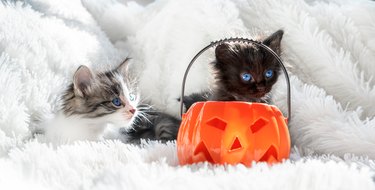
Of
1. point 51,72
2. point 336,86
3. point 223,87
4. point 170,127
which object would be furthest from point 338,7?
point 51,72

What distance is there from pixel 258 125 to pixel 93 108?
61 centimetres

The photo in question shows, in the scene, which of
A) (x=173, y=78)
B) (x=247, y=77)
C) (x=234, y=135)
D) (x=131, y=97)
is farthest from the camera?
(x=173, y=78)

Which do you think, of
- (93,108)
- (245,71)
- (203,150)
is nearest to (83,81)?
(93,108)

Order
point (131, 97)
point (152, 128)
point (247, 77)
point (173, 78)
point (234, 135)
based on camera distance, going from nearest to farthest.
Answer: point (234, 135) → point (247, 77) → point (131, 97) → point (152, 128) → point (173, 78)

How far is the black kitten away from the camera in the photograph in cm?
134

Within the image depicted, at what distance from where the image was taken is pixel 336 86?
59.8 inches

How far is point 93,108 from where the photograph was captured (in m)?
1.43

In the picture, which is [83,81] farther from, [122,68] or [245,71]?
[245,71]

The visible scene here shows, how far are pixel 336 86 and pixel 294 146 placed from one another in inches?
13.5

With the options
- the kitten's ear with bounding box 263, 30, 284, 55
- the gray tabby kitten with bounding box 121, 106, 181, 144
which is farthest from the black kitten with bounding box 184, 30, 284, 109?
the gray tabby kitten with bounding box 121, 106, 181, 144

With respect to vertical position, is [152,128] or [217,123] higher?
[217,123]

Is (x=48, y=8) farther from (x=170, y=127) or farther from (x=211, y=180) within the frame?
(x=211, y=180)

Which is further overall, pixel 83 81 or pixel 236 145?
pixel 83 81

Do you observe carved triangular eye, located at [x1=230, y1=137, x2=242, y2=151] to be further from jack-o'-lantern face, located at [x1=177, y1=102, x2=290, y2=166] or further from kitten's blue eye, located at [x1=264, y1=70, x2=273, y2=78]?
kitten's blue eye, located at [x1=264, y1=70, x2=273, y2=78]
